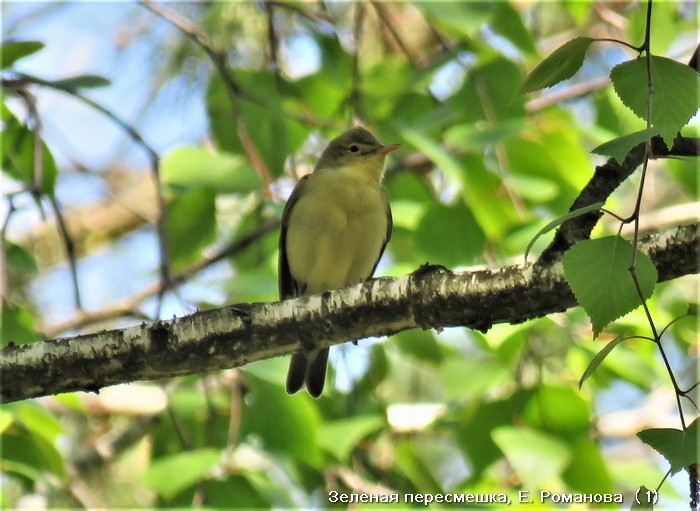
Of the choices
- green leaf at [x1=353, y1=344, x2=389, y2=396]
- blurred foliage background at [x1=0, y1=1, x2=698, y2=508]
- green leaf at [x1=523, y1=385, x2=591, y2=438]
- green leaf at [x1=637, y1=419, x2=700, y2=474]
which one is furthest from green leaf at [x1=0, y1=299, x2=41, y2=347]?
green leaf at [x1=637, y1=419, x2=700, y2=474]

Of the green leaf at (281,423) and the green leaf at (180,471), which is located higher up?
the green leaf at (281,423)

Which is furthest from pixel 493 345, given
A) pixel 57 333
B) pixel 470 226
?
pixel 57 333

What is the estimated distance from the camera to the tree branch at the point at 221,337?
2.82 meters

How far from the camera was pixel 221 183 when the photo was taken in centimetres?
412

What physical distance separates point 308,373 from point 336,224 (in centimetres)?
83

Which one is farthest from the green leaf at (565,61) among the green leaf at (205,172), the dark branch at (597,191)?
the green leaf at (205,172)

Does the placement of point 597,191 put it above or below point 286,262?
below

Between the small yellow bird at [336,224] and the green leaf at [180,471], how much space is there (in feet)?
3.16

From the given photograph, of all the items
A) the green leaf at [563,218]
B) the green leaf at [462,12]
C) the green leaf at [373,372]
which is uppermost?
the green leaf at [462,12]

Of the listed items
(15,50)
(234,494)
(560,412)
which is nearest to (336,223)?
(560,412)

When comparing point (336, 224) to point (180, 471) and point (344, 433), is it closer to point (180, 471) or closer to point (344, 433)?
point (344, 433)

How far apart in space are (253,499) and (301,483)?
78 cm

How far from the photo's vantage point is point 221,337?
2936 mm

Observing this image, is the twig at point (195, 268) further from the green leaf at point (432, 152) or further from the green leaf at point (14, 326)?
the green leaf at point (432, 152)
